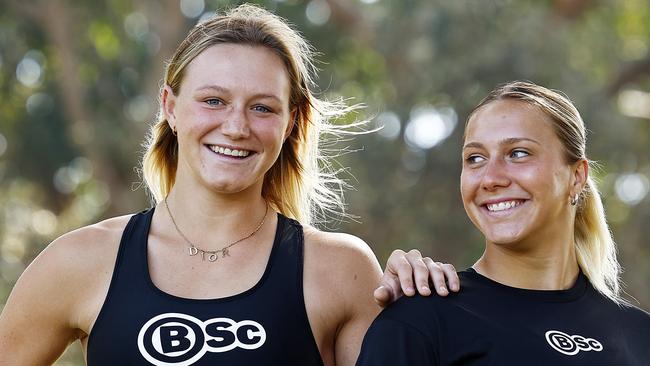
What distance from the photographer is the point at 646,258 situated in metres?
13.0

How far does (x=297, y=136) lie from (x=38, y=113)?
42.3 ft

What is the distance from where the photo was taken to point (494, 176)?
11.1 feet

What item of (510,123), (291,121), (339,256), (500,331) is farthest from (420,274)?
(291,121)

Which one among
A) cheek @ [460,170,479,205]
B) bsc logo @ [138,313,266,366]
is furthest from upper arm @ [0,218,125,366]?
cheek @ [460,170,479,205]

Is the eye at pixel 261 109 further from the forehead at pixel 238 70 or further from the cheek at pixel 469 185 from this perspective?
the cheek at pixel 469 185

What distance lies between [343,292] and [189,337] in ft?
1.61

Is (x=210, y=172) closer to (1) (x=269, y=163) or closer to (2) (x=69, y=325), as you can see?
(1) (x=269, y=163)

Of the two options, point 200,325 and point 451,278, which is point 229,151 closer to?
point 200,325

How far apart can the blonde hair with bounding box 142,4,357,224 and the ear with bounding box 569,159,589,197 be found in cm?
83

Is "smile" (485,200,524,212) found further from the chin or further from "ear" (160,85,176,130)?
"ear" (160,85,176,130)

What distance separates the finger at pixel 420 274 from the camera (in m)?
3.28

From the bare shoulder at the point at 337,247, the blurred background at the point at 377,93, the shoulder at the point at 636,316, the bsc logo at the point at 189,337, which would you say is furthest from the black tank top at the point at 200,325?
the blurred background at the point at 377,93

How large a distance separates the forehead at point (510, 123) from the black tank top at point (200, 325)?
2.19 ft

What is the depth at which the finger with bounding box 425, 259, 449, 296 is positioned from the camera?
10.8 feet
